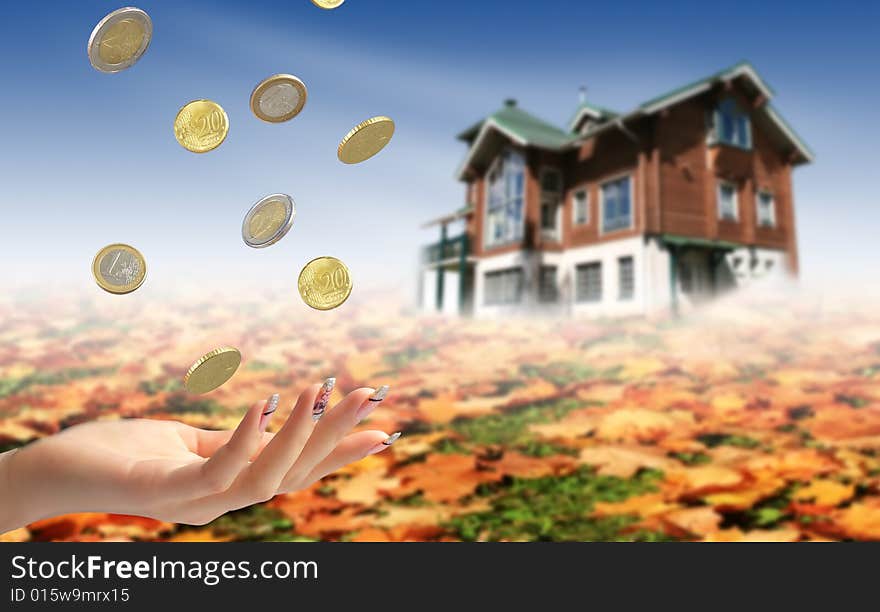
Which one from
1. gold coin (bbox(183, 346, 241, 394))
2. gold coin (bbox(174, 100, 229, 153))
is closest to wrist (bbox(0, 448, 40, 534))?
gold coin (bbox(183, 346, 241, 394))

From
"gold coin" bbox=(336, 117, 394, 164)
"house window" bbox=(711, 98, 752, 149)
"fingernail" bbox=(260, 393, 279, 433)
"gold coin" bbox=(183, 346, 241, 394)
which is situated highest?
"house window" bbox=(711, 98, 752, 149)

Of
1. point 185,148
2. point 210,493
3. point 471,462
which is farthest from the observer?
point 471,462

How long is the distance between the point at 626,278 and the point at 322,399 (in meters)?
14.4

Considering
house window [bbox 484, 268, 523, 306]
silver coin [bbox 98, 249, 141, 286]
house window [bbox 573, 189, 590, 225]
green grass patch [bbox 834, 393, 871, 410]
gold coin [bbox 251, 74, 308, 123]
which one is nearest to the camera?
gold coin [bbox 251, 74, 308, 123]

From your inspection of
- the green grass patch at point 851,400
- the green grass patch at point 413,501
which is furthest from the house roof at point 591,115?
the green grass patch at point 413,501

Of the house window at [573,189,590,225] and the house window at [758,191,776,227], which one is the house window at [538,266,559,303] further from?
the house window at [758,191,776,227]

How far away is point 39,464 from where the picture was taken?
5.34 ft

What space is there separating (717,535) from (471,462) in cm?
177

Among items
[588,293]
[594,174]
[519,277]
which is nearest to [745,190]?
[594,174]

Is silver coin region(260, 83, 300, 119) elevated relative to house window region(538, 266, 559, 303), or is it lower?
lower

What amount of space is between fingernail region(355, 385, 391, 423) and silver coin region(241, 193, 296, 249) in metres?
1.37

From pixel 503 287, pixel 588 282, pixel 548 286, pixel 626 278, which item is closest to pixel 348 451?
pixel 626 278

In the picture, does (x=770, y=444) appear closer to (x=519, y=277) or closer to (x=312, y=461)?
(x=312, y=461)

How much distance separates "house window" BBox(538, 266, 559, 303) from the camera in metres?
17.0
